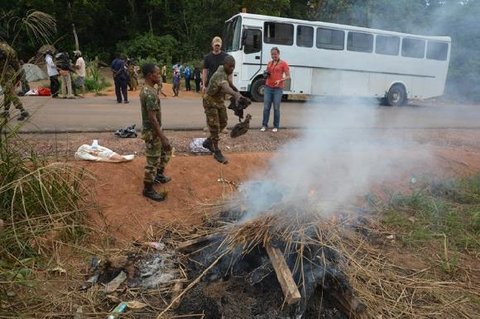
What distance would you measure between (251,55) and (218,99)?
7.52m

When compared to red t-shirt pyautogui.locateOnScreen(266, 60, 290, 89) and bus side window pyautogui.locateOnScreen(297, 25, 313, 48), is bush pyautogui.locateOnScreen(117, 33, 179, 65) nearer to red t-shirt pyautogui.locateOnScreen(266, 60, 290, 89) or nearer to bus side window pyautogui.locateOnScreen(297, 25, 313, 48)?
bus side window pyautogui.locateOnScreen(297, 25, 313, 48)

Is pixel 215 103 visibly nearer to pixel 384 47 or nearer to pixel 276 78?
pixel 276 78

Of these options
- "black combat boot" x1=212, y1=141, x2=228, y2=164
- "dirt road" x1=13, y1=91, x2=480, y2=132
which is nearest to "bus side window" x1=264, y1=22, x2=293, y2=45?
"dirt road" x1=13, y1=91, x2=480, y2=132

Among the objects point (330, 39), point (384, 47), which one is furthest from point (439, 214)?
point (330, 39)

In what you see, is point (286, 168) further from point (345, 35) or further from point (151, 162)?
point (345, 35)

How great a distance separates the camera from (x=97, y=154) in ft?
18.6

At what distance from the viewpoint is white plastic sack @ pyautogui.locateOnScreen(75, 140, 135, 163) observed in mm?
5617

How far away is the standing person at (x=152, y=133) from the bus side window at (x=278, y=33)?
29.0 ft

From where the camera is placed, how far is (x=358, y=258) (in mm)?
4168

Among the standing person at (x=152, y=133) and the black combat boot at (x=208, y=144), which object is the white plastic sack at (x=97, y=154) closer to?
the standing person at (x=152, y=133)

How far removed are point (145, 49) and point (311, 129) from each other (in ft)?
66.4

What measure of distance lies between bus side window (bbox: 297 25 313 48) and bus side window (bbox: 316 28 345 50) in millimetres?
285

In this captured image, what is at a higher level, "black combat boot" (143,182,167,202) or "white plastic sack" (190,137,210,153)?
"white plastic sack" (190,137,210,153)

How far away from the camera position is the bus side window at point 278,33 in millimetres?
13070
